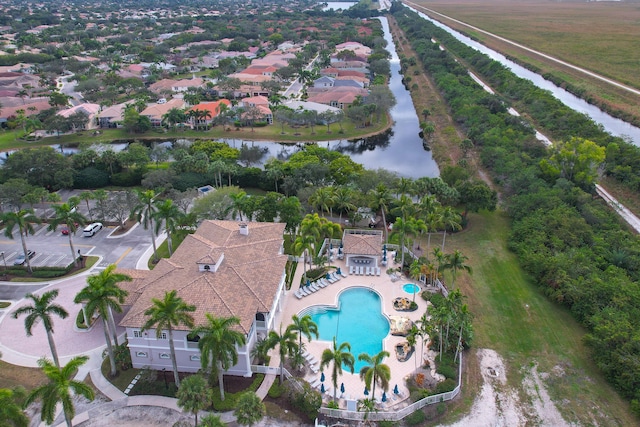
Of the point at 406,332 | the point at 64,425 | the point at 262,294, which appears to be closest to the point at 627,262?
the point at 406,332

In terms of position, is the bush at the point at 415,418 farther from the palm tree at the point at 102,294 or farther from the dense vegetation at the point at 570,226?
the palm tree at the point at 102,294

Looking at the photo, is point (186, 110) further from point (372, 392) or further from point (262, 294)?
point (372, 392)

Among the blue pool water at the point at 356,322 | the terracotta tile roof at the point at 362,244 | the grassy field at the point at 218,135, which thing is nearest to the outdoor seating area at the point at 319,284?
the blue pool water at the point at 356,322

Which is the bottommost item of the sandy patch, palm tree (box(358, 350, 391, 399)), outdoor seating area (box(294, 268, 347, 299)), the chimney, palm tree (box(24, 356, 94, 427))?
outdoor seating area (box(294, 268, 347, 299))

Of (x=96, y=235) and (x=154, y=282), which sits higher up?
Result: (x=154, y=282)

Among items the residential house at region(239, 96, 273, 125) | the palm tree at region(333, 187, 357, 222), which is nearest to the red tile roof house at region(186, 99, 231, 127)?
the residential house at region(239, 96, 273, 125)

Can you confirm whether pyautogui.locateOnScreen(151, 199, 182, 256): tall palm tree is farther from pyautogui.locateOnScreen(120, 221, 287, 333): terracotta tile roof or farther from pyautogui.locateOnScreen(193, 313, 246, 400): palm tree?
pyautogui.locateOnScreen(193, 313, 246, 400): palm tree
